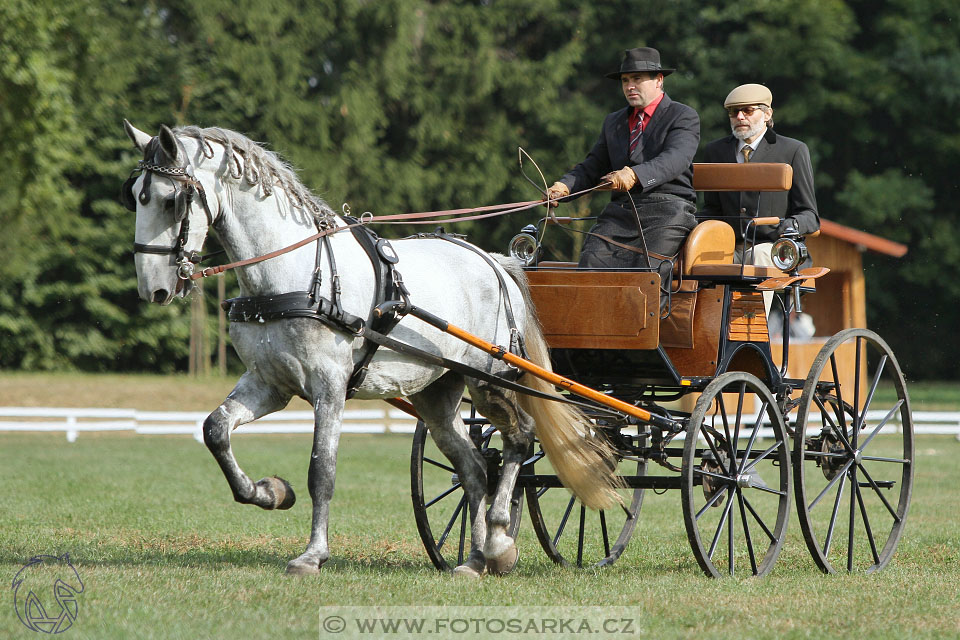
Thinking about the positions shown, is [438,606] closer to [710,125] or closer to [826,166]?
[710,125]

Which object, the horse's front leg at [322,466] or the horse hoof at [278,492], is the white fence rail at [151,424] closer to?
the horse hoof at [278,492]

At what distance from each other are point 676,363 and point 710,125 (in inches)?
999

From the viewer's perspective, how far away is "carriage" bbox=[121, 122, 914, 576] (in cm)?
601

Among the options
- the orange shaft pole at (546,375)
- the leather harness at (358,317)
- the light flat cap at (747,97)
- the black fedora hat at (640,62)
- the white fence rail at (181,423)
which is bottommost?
the white fence rail at (181,423)

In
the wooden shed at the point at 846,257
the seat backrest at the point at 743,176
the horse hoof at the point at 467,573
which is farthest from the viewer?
the wooden shed at the point at 846,257

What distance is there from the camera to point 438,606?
217 inches

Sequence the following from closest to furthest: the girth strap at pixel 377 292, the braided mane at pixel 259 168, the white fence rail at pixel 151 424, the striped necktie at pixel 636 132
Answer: the braided mane at pixel 259 168 < the girth strap at pixel 377 292 < the striped necktie at pixel 636 132 < the white fence rail at pixel 151 424

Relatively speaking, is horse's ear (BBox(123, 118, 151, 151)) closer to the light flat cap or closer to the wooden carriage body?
the wooden carriage body

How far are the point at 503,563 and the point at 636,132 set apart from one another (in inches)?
104

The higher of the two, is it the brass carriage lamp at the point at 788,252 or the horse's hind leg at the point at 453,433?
the brass carriage lamp at the point at 788,252

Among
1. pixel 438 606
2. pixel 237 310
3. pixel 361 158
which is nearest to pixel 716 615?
pixel 438 606

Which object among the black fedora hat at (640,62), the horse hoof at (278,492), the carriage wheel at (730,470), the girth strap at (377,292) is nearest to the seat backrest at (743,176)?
the black fedora hat at (640,62)

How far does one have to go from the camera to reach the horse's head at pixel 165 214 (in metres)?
5.79

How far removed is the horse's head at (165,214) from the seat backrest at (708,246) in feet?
8.95
